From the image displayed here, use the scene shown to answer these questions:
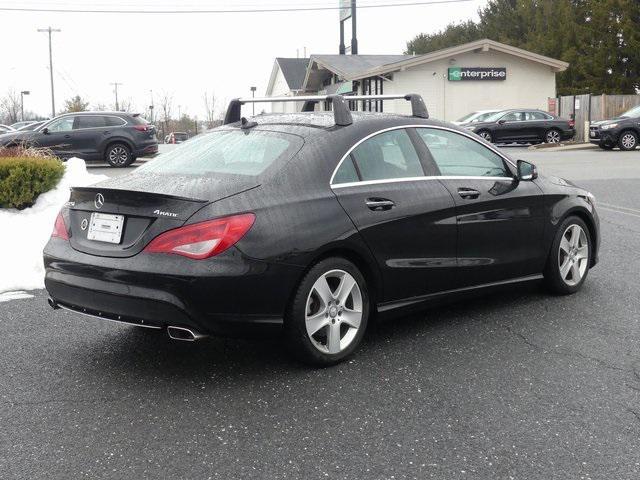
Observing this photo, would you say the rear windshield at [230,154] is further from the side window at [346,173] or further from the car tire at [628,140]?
the car tire at [628,140]

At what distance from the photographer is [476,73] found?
36375mm

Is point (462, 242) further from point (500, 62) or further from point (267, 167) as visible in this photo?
point (500, 62)

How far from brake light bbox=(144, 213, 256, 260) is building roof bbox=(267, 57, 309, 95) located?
48.1 m

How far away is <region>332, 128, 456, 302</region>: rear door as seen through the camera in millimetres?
4637

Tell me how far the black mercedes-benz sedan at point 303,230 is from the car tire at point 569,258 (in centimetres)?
18

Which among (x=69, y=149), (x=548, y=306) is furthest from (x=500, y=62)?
(x=548, y=306)

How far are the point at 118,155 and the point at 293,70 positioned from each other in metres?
34.2

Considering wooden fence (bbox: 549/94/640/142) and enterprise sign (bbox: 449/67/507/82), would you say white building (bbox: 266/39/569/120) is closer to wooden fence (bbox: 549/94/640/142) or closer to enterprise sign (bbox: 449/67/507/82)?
enterprise sign (bbox: 449/67/507/82)

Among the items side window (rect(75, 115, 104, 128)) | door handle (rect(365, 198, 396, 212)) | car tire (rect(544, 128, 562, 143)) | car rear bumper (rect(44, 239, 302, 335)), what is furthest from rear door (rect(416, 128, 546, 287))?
car tire (rect(544, 128, 562, 143))

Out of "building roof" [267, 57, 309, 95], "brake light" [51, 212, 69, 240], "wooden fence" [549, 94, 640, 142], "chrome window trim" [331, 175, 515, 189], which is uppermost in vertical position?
"building roof" [267, 57, 309, 95]

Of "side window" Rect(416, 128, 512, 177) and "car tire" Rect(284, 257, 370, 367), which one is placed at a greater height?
"side window" Rect(416, 128, 512, 177)

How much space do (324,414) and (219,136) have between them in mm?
2200

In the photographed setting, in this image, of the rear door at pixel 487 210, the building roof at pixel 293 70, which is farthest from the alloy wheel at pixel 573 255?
the building roof at pixel 293 70

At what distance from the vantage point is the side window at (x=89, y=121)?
71.2 feet
